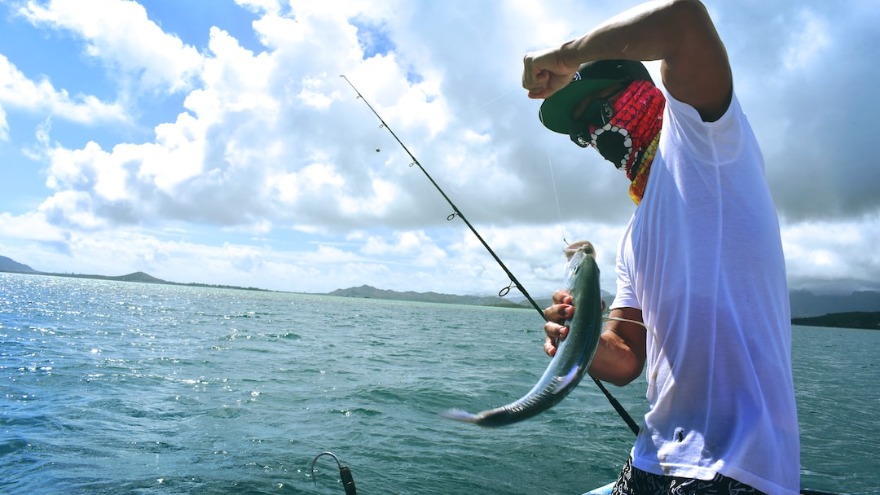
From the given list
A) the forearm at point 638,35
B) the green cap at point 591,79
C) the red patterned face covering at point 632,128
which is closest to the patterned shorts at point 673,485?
the red patterned face covering at point 632,128

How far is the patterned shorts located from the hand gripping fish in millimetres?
507

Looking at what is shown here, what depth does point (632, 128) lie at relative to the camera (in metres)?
2.45

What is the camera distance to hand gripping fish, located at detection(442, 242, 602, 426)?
1989 mm

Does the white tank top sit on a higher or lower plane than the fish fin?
higher

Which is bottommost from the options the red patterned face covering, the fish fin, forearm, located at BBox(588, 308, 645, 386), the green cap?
the fish fin

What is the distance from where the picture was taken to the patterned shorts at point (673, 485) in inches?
71.7

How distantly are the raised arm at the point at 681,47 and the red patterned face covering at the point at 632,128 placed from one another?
50cm

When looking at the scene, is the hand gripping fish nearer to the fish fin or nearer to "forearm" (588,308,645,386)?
the fish fin

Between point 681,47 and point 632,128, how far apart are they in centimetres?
63

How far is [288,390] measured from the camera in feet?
46.9

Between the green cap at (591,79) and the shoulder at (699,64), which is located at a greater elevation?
the green cap at (591,79)

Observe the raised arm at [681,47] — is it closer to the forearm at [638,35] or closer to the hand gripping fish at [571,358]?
the forearm at [638,35]

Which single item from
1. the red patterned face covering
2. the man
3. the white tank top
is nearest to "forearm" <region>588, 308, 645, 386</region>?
the man

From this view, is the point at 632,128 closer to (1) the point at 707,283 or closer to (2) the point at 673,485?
(1) the point at 707,283
